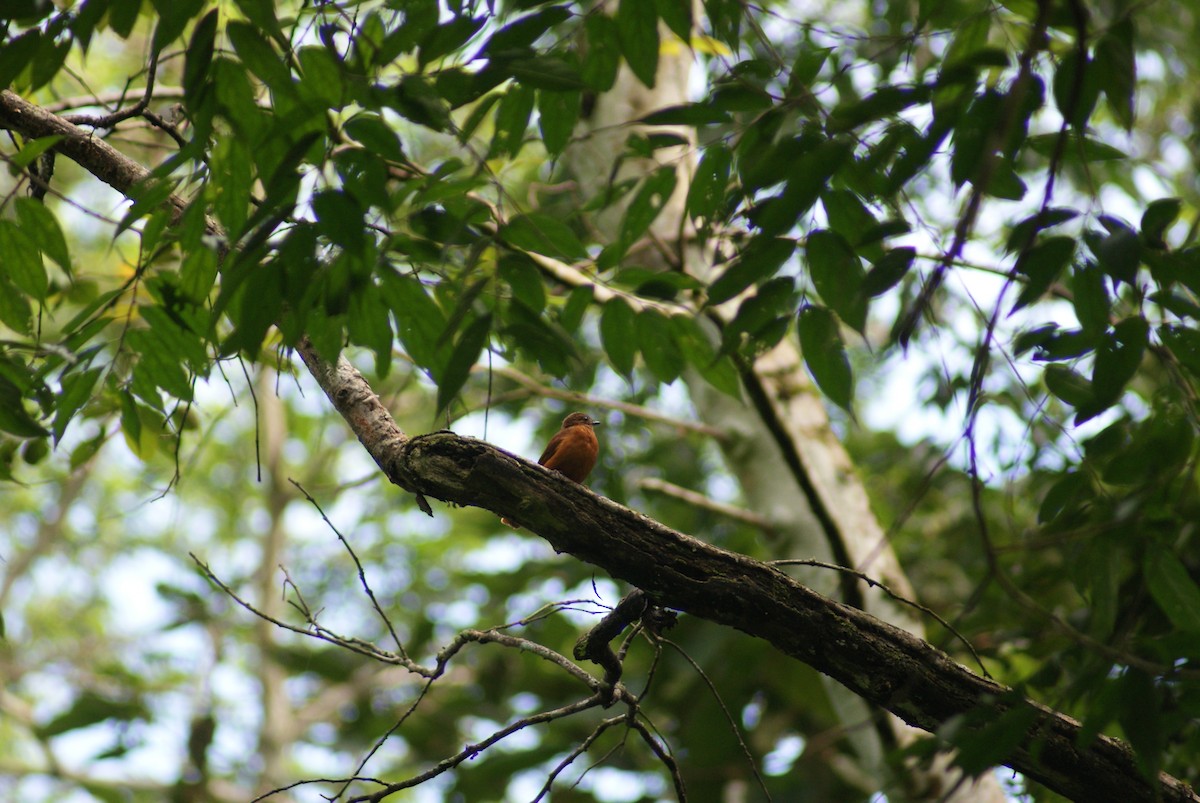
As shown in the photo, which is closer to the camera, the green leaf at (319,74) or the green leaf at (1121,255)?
the green leaf at (1121,255)

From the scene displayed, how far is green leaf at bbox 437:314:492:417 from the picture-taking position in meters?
1.69

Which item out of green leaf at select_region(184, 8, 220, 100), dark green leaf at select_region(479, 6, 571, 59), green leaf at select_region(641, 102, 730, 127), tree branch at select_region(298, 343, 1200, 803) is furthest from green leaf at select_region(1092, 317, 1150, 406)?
green leaf at select_region(184, 8, 220, 100)

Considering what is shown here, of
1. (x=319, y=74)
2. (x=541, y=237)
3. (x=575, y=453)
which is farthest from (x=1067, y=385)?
(x=575, y=453)

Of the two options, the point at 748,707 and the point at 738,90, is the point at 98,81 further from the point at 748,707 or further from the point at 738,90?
the point at 738,90

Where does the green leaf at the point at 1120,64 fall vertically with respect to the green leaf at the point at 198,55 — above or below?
below

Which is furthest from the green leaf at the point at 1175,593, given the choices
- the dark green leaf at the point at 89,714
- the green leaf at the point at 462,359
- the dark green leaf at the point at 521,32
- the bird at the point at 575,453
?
the dark green leaf at the point at 89,714

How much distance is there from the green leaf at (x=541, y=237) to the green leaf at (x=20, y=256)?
1.16 metres

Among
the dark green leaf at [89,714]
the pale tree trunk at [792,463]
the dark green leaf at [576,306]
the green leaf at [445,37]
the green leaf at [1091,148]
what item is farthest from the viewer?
the dark green leaf at [89,714]

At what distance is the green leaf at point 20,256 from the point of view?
Result: 90.3 inches

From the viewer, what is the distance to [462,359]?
1712 millimetres

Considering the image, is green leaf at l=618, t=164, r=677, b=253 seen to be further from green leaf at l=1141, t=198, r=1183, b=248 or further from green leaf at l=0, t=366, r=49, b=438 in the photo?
green leaf at l=0, t=366, r=49, b=438

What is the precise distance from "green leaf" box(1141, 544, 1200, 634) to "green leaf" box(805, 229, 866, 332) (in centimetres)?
82

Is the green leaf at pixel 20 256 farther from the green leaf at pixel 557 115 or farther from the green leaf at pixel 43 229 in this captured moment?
the green leaf at pixel 557 115

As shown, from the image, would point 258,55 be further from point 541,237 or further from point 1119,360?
point 1119,360
